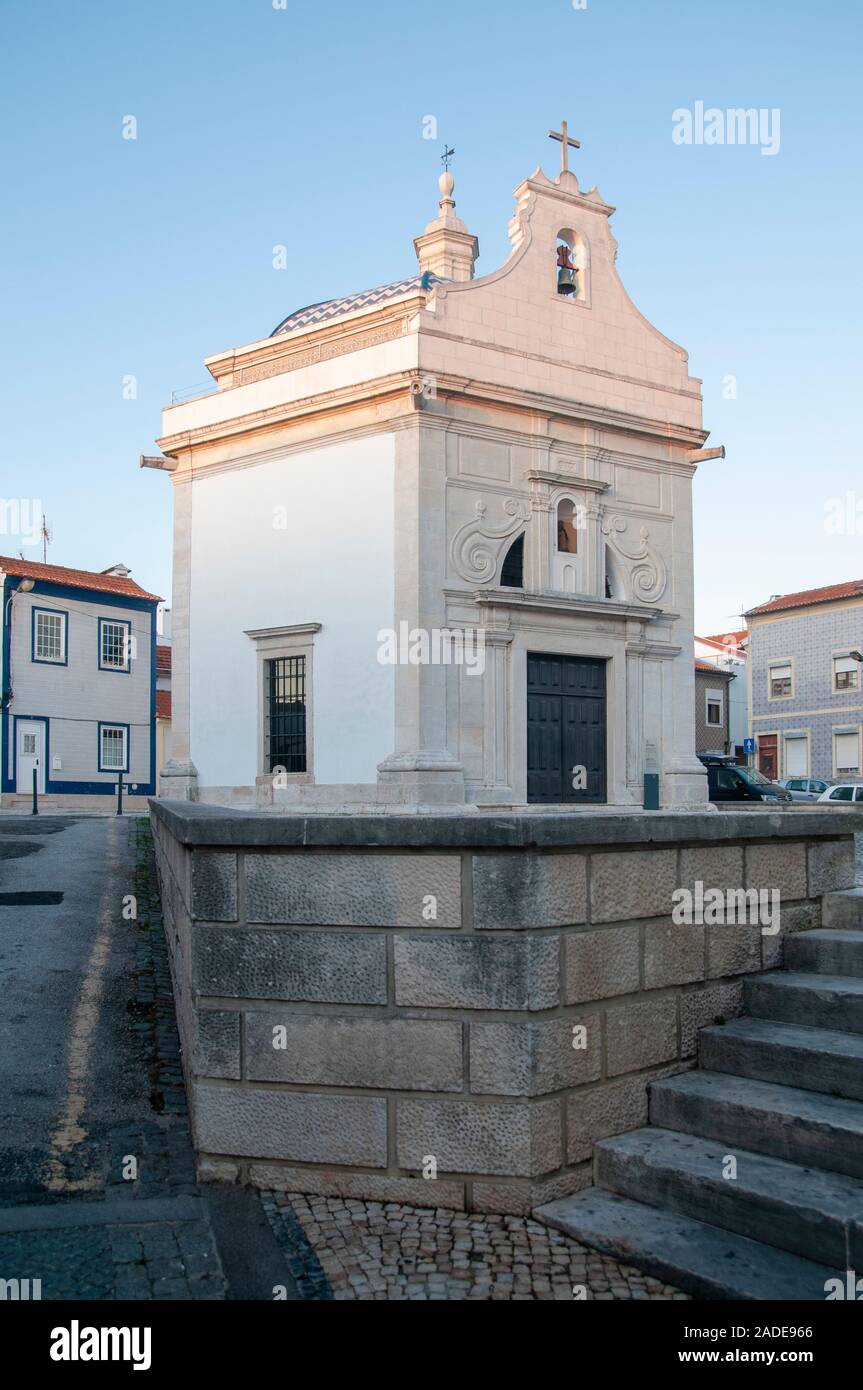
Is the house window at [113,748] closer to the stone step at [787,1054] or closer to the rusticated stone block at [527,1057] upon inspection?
the stone step at [787,1054]

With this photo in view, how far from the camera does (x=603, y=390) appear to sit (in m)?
23.6

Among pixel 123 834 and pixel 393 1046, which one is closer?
A: pixel 393 1046

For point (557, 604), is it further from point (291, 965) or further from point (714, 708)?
point (714, 708)

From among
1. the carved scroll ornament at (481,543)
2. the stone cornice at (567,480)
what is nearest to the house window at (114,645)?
the carved scroll ornament at (481,543)

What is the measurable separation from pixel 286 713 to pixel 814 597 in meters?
34.8

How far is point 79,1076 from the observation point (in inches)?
239

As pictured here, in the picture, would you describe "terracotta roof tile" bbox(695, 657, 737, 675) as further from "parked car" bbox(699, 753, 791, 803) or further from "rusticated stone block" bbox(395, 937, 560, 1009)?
"rusticated stone block" bbox(395, 937, 560, 1009)

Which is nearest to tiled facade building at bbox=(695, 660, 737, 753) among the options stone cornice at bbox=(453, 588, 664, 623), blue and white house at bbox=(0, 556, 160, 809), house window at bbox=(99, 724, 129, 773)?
blue and white house at bbox=(0, 556, 160, 809)

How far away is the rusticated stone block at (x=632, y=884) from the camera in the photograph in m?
5.04

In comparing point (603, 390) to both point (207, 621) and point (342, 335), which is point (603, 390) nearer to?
point (342, 335)

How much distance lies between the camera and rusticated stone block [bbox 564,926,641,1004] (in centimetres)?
488

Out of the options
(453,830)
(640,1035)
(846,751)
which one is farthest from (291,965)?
(846,751)
